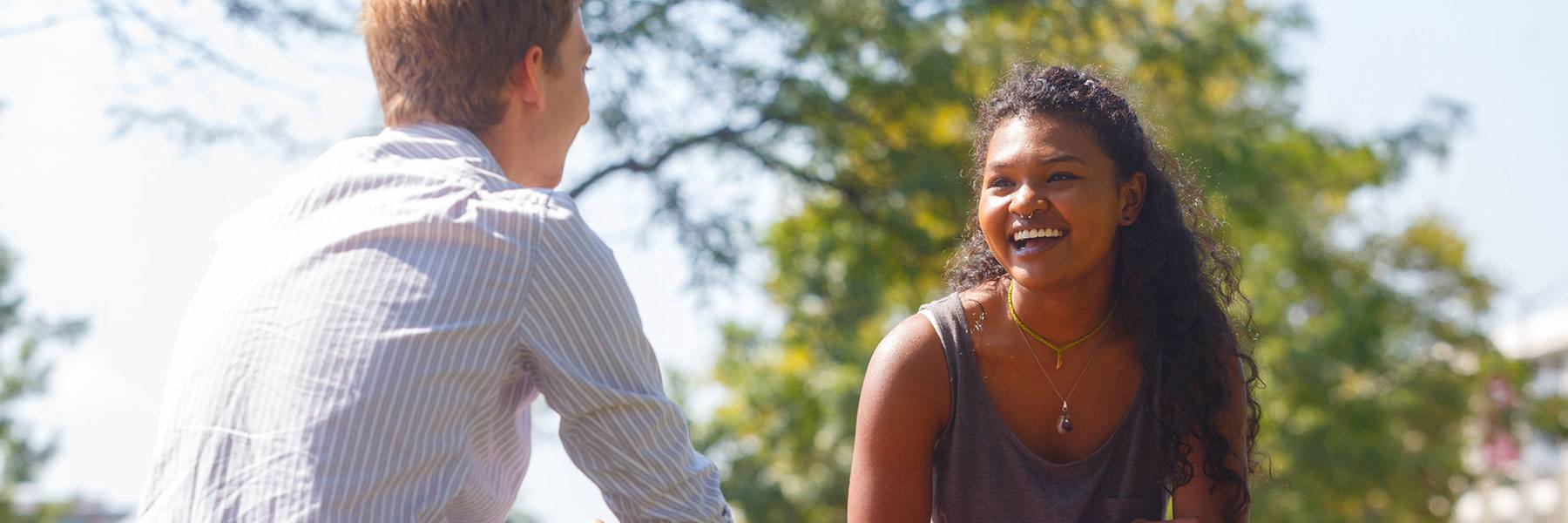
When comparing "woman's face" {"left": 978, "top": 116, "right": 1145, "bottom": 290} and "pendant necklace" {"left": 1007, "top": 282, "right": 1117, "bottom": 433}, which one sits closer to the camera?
"woman's face" {"left": 978, "top": 116, "right": 1145, "bottom": 290}

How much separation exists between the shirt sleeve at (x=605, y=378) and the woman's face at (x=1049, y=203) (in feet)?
3.36

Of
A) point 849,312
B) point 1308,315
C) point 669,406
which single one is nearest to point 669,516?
point 669,406

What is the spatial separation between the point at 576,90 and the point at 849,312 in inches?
376

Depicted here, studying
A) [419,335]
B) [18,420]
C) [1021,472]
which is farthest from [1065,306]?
[18,420]

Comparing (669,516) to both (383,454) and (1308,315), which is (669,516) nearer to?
(383,454)

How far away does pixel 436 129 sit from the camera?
1910 millimetres

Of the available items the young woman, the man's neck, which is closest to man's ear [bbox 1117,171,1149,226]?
the young woman

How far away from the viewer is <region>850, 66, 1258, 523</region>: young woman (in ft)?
8.92

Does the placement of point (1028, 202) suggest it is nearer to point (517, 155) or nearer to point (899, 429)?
point (899, 429)

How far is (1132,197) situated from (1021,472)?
0.55m

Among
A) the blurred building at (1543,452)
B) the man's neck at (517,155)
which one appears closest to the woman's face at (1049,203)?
the man's neck at (517,155)

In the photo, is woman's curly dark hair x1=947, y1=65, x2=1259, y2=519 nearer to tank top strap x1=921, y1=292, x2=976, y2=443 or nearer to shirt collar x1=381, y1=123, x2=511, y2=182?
tank top strap x1=921, y1=292, x2=976, y2=443

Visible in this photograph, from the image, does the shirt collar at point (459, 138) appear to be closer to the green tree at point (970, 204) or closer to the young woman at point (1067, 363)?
the young woman at point (1067, 363)

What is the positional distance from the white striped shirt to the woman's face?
100 centimetres
